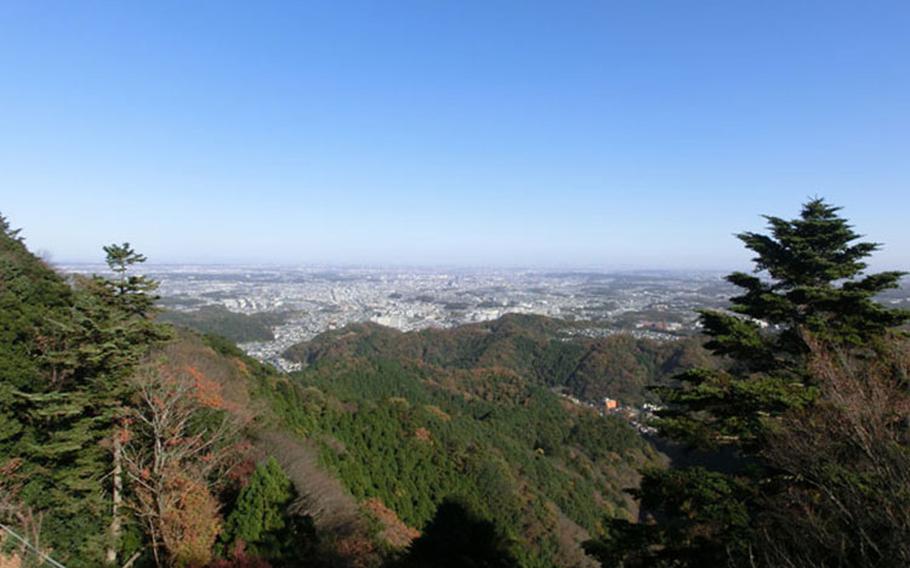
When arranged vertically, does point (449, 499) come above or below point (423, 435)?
above

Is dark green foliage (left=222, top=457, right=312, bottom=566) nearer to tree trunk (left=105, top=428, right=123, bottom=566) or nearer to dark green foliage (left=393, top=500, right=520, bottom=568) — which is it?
tree trunk (left=105, top=428, right=123, bottom=566)

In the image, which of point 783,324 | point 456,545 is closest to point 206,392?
point 456,545

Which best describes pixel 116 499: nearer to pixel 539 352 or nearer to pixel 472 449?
pixel 472 449

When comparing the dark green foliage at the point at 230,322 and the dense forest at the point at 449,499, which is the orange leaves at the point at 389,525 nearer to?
the dense forest at the point at 449,499

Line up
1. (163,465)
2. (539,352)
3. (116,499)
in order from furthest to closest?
(539,352)
(163,465)
(116,499)

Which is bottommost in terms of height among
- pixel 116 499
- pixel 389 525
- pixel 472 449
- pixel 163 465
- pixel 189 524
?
pixel 472 449

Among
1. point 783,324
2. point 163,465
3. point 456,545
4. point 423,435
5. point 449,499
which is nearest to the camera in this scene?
point 163,465

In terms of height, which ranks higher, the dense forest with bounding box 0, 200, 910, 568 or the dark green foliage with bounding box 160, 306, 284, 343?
the dense forest with bounding box 0, 200, 910, 568

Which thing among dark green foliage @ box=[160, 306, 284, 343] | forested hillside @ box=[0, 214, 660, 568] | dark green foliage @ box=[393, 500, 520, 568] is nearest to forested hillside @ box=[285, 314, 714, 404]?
dark green foliage @ box=[160, 306, 284, 343]

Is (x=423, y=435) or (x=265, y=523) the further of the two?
(x=423, y=435)

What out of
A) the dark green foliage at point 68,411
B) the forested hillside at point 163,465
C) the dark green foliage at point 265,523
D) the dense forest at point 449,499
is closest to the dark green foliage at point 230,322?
the forested hillside at point 163,465
